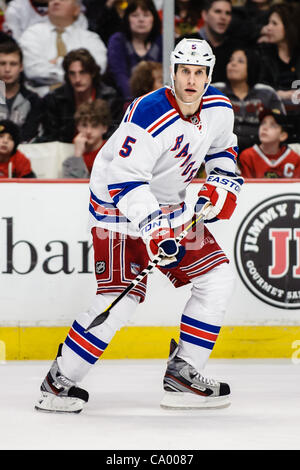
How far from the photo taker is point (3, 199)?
4.62m

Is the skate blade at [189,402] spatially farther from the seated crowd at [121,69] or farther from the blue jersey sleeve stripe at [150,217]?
the seated crowd at [121,69]

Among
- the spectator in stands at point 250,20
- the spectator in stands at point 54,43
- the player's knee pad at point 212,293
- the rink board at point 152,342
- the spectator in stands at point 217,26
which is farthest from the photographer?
the spectator in stands at point 250,20

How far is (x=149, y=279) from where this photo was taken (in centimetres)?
470

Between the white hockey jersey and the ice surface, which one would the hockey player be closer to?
the white hockey jersey

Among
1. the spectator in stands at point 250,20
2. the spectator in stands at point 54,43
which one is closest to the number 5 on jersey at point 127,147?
the spectator in stands at point 54,43

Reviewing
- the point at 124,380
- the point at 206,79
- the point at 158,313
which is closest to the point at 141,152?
the point at 206,79

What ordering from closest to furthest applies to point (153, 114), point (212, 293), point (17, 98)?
point (153, 114) < point (212, 293) < point (17, 98)

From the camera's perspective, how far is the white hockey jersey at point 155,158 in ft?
10.9

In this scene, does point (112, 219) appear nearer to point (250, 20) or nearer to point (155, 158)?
point (155, 158)

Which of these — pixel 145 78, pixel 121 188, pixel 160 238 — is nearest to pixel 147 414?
pixel 160 238

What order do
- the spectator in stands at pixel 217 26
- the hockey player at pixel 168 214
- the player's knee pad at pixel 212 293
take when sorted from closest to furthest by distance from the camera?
the hockey player at pixel 168 214 → the player's knee pad at pixel 212 293 → the spectator in stands at pixel 217 26

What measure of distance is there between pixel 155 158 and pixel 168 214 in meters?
0.29

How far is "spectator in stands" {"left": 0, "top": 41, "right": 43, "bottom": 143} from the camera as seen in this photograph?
5.64 meters
